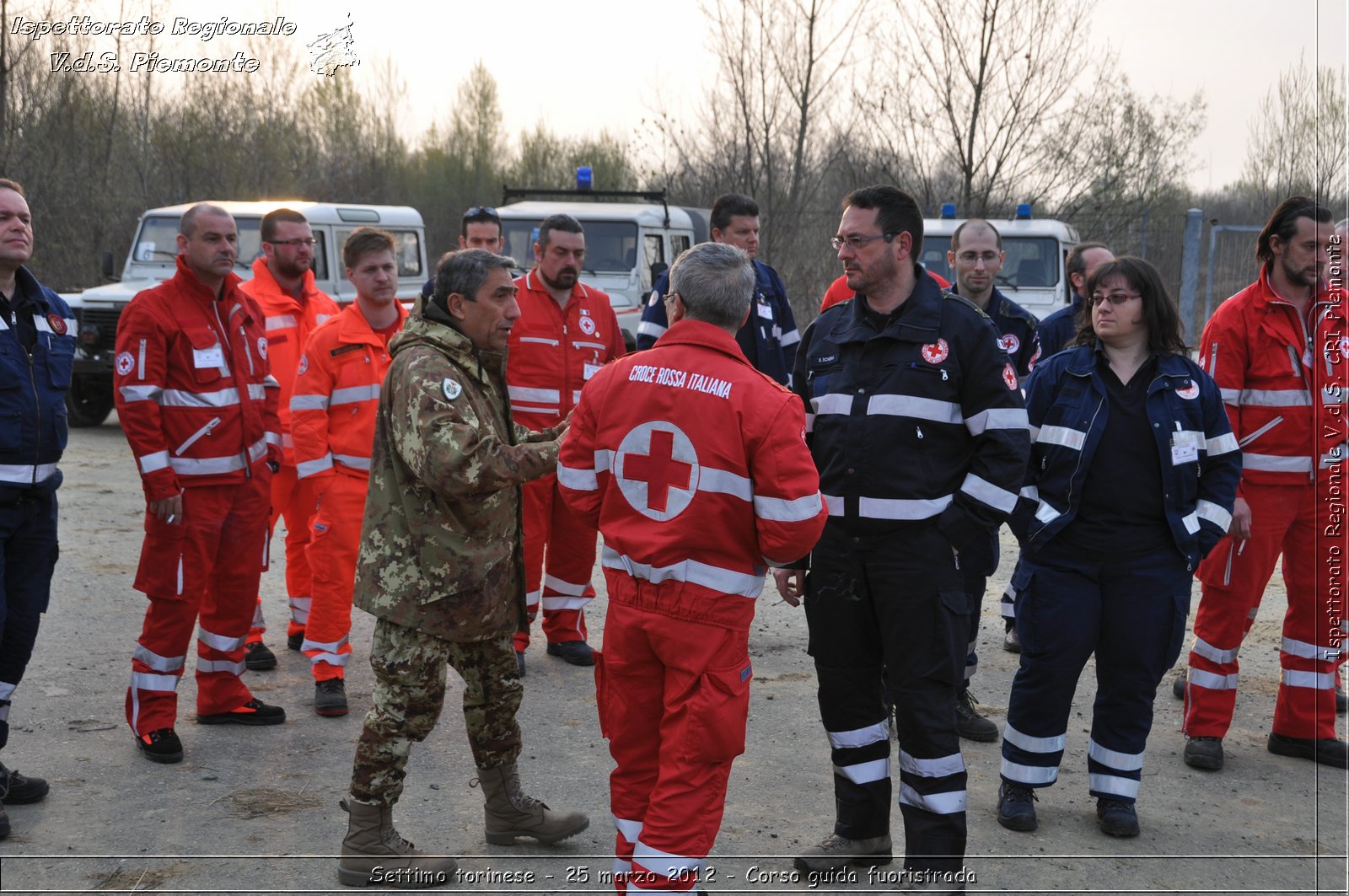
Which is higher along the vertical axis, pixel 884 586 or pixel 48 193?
pixel 48 193

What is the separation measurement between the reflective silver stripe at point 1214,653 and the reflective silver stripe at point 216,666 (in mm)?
4236

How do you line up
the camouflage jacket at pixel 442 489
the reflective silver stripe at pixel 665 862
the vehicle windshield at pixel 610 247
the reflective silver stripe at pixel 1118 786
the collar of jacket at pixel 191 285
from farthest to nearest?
1. the vehicle windshield at pixel 610 247
2. the collar of jacket at pixel 191 285
3. the reflective silver stripe at pixel 1118 786
4. the camouflage jacket at pixel 442 489
5. the reflective silver stripe at pixel 665 862

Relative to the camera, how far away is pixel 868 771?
386 centimetres

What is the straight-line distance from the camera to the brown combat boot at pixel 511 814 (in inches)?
158

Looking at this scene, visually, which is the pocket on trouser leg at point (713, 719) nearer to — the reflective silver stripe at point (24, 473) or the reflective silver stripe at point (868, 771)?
the reflective silver stripe at point (868, 771)

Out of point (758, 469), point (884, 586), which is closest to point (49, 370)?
point (758, 469)

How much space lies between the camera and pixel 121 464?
11742 millimetres

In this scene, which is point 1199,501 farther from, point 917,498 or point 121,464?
point 121,464

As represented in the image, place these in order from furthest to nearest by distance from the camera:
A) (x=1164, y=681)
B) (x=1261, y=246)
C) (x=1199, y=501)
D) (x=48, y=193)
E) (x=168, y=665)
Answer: (x=48, y=193) → (x=1164, y=681) → (x=1261, y=246) → (x=168, y=665) → (x=1199, y=501)

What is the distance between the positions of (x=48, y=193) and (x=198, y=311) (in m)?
17.1

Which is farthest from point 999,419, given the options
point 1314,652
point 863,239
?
point 1314,652

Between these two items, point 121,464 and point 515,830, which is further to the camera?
point 121,464

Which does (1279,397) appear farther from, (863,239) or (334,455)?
(334,455)

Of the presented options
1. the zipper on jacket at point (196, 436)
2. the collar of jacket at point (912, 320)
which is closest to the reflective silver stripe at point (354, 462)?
the zipper on jacket at point (196, 436)
